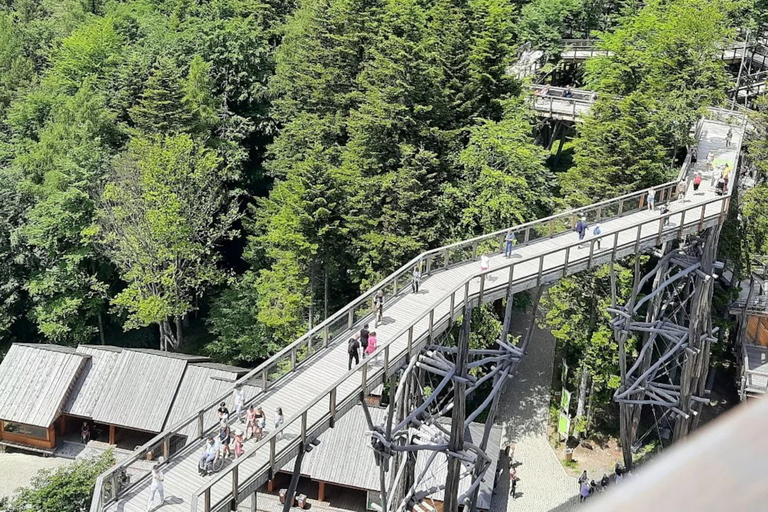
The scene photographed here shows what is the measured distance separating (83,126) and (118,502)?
23737 mm

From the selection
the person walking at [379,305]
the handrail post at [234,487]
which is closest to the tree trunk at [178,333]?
the person walking at [379,305]

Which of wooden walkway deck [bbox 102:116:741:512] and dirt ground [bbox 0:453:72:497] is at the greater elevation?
wooden walkway deck [bbox 102:116:741:512]

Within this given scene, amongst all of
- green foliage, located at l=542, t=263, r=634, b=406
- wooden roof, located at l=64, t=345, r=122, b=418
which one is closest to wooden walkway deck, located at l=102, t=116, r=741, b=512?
green foliage, located at l=542, t=263, r=634, b=406

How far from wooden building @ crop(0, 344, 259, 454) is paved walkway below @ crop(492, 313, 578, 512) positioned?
10.7 m

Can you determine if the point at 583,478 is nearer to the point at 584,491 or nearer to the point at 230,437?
the point at 584,491

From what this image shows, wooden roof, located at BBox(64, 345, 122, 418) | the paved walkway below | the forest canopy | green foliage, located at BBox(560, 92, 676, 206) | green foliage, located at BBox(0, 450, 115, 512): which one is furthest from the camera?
wooden roof, located at BBox(64, 345, 122, 418)

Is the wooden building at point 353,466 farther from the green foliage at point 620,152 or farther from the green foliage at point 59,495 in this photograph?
the green foliage at point 620,152

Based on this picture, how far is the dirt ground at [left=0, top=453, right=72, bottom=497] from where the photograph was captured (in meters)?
27.6

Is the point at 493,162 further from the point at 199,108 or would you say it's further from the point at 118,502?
the point at 118,502

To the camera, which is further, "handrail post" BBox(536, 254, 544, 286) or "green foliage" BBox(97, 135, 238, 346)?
"green foliage" BBox(97, 135, 238, 346)

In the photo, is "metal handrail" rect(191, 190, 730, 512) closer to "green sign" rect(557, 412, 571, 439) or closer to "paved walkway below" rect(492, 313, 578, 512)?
"paved walkway below" rect(492, 313, 578, 512)

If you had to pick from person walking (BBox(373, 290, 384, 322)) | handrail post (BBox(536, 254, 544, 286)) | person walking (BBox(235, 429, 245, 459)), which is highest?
handrail post (BBox(536, 254, 544, 286))

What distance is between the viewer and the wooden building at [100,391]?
2914 centimetres

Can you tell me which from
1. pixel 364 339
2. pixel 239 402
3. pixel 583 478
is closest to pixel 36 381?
Answer: pixel 239 402
